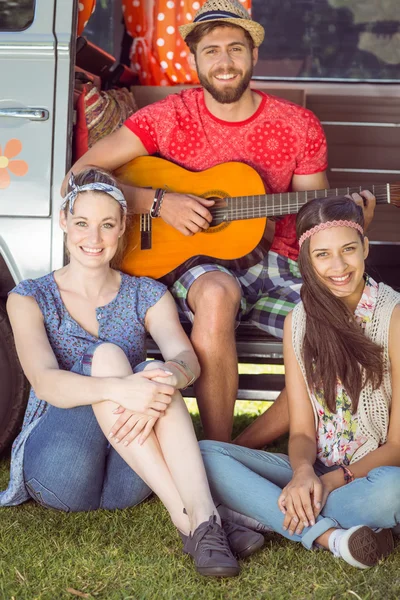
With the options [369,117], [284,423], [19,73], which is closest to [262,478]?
[284,423]

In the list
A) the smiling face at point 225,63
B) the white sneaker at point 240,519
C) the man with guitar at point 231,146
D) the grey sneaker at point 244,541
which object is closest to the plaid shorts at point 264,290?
the man with guitar at point 231,146

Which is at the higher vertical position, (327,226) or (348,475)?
(327,226)

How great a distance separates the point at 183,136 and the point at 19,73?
0.65m

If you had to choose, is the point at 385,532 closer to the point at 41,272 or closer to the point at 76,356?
the point at 76,356

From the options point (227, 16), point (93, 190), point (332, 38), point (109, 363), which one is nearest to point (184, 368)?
point (109, 363)

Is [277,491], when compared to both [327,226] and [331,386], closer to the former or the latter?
[331,386]

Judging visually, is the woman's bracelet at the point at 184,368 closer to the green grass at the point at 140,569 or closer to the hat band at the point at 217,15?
the green grass at the point at 140,569

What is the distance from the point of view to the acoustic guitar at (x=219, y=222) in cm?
313

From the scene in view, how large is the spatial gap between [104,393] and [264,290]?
105 centimetres

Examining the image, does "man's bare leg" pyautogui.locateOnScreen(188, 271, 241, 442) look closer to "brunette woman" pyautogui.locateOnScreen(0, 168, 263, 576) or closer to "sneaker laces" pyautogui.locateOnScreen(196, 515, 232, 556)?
"brunette woman" pyautogui.locateOnScreen(0, 168, 263, 576)

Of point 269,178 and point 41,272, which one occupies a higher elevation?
point 269,178

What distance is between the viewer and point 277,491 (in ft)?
7.82

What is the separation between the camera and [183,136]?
128 inches

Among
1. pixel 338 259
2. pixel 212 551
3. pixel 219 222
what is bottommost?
pixel 212 551
